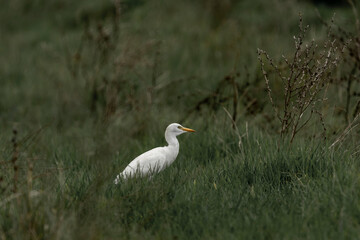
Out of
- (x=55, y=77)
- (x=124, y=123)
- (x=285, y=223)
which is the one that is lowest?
(x=285, y=223)

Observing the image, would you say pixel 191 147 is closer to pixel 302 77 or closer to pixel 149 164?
pixel 149 164

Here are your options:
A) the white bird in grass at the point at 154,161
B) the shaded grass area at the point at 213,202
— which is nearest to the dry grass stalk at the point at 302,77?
the shaded grass area at the point at 213,202

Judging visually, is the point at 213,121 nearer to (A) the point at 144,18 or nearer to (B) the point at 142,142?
(B) the point at 142,142

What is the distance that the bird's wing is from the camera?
3967 millimetres

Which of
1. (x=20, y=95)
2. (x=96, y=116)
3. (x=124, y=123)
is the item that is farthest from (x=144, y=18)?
(x=124, y=123)

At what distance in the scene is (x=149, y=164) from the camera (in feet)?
13.4

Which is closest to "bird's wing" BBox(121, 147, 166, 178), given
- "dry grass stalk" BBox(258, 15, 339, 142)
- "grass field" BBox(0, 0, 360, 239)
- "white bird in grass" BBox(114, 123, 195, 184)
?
"white bird in grass" BBox(114, 123, 195, 184)

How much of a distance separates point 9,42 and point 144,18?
3.30 metres

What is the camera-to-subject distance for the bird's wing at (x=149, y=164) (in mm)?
3967

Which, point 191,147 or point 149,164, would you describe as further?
point 191,147

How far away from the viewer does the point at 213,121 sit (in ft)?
18.8

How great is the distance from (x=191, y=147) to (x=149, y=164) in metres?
0.94

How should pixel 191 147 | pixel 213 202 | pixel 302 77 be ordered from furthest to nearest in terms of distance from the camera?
pixel 191 147, pixel 302 77, pixel 213 202

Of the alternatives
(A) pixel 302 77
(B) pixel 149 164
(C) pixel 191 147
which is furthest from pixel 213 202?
(C) pixel 191 147
